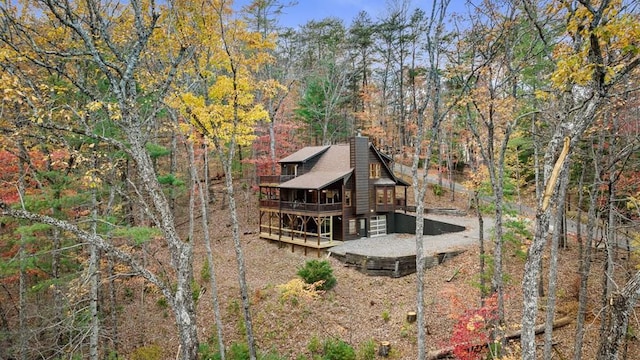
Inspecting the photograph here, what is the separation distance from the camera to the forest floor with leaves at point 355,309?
12.0 m

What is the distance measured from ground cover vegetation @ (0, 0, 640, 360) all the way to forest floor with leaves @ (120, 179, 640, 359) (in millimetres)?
83

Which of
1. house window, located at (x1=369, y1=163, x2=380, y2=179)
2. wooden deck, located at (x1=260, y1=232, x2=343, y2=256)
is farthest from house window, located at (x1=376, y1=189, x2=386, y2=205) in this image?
wooden deck, located at (x1=260, y1=232, x2=343, y2=256)

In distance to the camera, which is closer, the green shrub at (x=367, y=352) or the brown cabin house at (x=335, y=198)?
the green shrub at (x=367, y=352)

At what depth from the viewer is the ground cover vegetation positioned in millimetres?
4688

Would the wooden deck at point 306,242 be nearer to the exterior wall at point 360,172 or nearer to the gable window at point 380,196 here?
the exterior wall at point 360,172

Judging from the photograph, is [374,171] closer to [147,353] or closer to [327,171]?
[327,171]

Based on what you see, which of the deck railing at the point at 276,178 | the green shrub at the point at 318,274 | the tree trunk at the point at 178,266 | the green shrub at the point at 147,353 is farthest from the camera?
the deck railing at the point at 276,178

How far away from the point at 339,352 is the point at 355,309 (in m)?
3.16

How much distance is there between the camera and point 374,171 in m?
22.0

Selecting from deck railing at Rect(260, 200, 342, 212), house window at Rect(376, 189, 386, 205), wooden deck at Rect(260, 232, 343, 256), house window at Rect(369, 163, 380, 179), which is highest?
house window at Rect(369, 163, 380, 179)

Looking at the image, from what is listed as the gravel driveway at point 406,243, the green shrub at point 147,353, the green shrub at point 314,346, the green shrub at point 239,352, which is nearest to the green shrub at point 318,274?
the gravel driveway at point 406,243

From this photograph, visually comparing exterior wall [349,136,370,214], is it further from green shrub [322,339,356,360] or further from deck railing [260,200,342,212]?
green shrub [322,339,356,360]

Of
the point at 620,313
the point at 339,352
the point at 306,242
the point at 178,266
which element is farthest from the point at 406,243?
the point at 178,266

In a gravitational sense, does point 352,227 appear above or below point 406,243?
above
